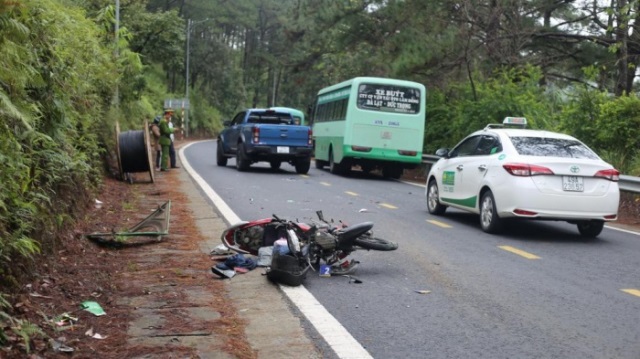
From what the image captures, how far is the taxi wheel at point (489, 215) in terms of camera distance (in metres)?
11.2

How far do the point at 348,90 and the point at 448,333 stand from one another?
61.5ft

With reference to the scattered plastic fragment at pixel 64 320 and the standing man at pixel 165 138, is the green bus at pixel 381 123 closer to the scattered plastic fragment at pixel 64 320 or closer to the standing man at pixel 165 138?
the standing man at pixel 165 138

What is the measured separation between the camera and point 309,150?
23.2 m

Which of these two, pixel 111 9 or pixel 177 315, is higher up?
pixel 111 9

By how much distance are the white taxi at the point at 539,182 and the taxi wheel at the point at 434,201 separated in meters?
1.28

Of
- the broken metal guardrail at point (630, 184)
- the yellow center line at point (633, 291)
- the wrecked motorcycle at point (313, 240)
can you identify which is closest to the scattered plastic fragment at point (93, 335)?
the wrecked motorcycle at point (313, 240)

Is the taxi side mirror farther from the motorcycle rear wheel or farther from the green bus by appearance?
the green bus

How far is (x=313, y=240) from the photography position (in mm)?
7723

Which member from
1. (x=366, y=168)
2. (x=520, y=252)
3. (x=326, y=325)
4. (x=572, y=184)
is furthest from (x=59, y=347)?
(x=366, y=168)

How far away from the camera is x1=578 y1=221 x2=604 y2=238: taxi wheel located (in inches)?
450

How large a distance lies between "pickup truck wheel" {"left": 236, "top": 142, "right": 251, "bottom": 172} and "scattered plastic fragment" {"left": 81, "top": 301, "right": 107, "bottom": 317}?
1688 centimetres

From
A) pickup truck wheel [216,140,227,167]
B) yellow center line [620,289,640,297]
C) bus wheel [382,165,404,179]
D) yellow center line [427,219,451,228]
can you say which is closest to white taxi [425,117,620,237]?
yellow center line [427,219,451,228]

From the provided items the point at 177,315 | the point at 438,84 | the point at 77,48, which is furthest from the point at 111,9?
the point at 438,84

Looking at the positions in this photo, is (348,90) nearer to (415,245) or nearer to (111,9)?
(111,9)
